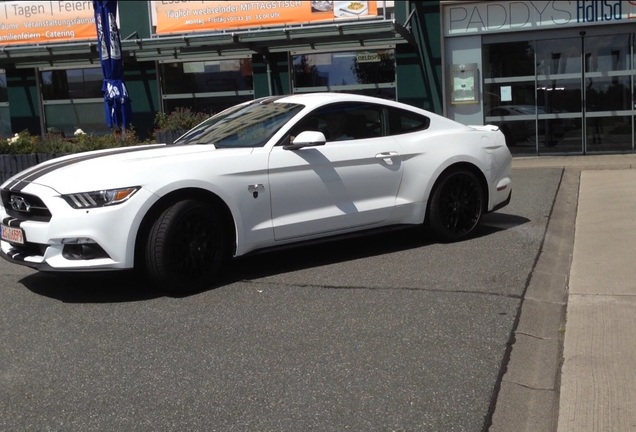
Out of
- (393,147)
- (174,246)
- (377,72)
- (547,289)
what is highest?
(377,72)

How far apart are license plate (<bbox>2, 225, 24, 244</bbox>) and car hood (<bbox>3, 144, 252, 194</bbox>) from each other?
13.8 inches

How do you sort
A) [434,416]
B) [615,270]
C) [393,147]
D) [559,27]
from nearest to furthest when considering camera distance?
[434,416]
[615,270]
[393,147]
[559,27]

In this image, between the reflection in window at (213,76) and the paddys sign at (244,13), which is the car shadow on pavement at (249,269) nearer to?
the paddys sign at (244,13)

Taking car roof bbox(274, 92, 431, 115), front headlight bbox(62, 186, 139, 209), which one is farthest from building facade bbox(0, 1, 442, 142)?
front headlight bbox(62, 186, 139, 209)

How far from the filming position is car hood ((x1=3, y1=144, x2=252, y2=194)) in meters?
5.68

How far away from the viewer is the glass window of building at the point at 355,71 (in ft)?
57.3

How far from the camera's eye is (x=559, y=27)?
16.5 metres

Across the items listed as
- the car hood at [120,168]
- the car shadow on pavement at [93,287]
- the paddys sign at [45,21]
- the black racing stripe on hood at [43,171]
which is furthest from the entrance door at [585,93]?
the car shadow on pavement at [93,287]

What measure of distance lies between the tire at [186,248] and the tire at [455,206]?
221 centimetres

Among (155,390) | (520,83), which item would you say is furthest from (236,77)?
(155,390)

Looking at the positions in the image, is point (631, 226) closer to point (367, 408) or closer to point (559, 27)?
point (367, 408)

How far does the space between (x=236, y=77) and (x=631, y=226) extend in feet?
39.0

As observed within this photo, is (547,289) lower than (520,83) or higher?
lower

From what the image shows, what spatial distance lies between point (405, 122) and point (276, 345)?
3313mm
